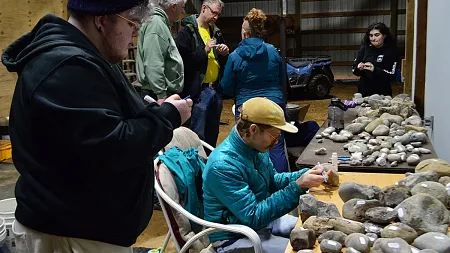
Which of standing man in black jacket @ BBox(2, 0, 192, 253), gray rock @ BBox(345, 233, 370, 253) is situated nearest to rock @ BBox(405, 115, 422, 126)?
gray rock @ BBox(345, 233, 370, 253)

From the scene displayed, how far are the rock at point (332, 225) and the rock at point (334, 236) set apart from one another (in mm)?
36

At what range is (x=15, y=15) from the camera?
5.43 metres

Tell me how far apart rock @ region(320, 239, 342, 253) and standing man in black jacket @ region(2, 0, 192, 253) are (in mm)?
544

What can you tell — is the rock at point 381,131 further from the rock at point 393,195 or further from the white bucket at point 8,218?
the white bucket at point 8,218

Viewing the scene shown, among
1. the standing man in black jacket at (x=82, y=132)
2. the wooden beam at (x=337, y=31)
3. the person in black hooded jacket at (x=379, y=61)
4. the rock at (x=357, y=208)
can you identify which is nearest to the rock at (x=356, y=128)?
the rock at (x=357, y=208)

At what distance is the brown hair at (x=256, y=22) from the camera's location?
3.88 metres

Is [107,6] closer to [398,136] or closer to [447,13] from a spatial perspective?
[398,136]

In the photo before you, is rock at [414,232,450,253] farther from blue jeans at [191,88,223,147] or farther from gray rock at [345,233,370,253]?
blue jeans at [191,88,223,147]

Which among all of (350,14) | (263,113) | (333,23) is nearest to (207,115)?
(263,113)

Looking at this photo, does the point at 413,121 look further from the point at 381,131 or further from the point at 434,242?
the point at 434,242

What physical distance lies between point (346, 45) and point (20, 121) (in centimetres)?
1206

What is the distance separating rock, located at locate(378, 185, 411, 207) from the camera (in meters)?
1.73

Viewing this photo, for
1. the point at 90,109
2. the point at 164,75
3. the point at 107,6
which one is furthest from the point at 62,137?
the point at 164,75

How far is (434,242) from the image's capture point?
1.39 m
